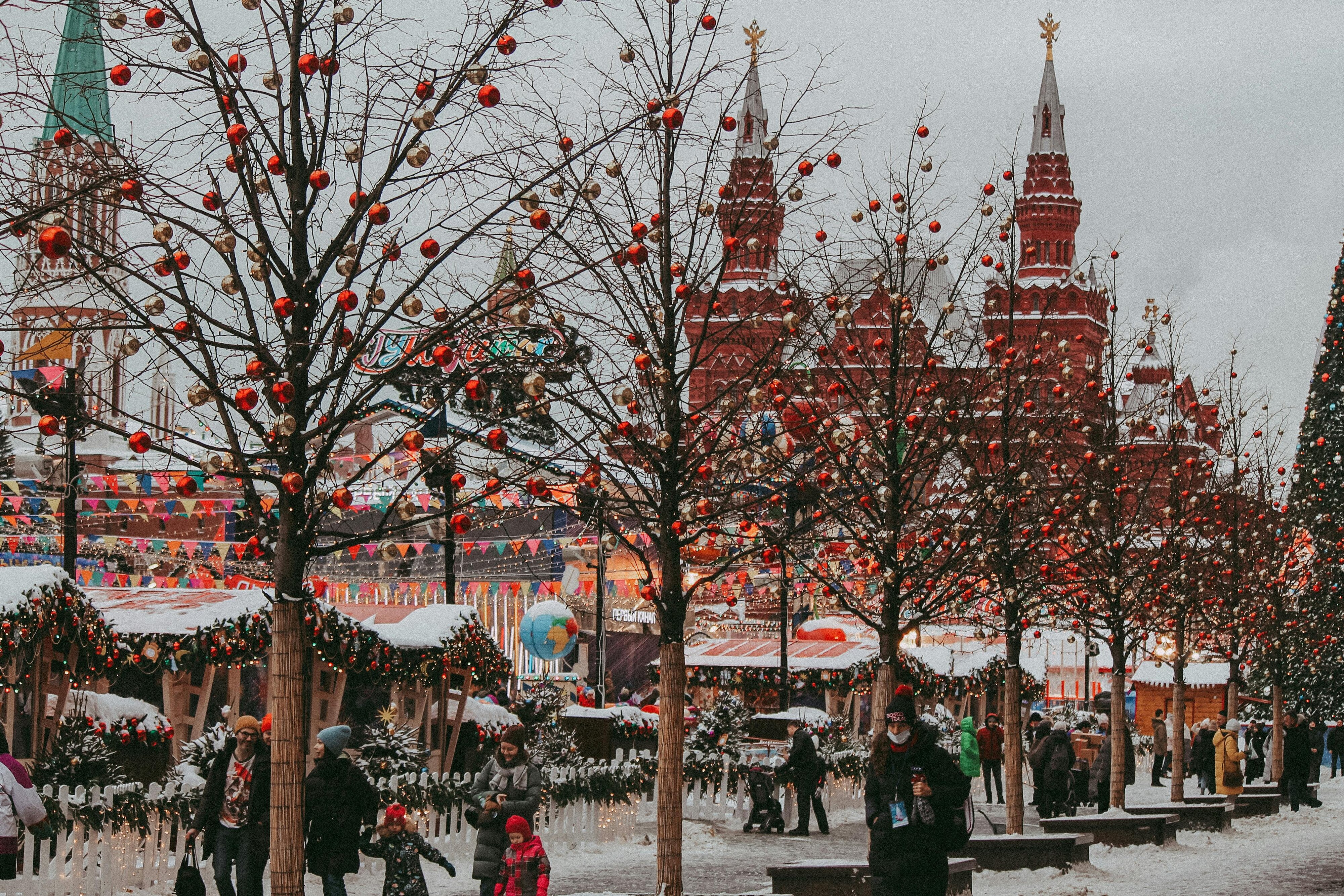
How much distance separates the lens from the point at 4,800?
845 centimetres

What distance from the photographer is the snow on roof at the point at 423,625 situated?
1692cm

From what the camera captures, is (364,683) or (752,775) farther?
(752,775)

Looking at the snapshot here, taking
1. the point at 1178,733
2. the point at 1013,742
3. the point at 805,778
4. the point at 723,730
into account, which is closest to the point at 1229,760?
the point at 1178,733

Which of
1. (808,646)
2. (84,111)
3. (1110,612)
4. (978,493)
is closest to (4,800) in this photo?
(84,111)

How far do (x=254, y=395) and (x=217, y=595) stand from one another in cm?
1095

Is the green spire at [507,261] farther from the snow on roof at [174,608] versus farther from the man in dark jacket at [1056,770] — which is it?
the man in dark jacket at [1056,770]

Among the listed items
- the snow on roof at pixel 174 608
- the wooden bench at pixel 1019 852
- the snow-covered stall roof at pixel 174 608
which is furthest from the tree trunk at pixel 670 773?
the snow-covered stall roof at pixel 174 608

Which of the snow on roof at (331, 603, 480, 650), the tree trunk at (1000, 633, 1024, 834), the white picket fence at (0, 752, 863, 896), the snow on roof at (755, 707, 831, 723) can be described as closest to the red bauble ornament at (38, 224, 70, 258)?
the white picket fence at (0, 752, 863, 896)

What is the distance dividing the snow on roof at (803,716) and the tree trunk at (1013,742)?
829 centimetres

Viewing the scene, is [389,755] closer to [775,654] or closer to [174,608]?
[174,608]

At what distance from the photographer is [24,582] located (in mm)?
12766

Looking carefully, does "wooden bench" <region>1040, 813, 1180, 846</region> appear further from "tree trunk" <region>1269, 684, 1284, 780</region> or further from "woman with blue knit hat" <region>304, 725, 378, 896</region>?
"tree trunk" <region>1269, 684, 1284, 780</region>

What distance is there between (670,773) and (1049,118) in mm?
78932

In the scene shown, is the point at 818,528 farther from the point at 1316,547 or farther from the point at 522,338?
the point at 1316,547
